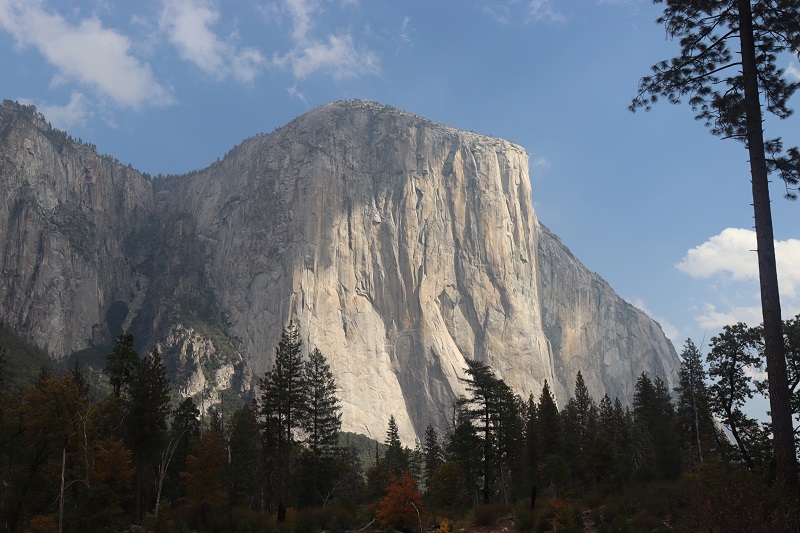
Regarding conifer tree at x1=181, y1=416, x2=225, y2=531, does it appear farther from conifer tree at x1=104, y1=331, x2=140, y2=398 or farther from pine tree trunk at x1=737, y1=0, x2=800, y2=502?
pine tree trunk at x1=737, y1=0, x2=800, y2=502

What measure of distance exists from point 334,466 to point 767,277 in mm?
44399

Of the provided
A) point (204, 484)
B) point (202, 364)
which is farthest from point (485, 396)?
point (202, 364)

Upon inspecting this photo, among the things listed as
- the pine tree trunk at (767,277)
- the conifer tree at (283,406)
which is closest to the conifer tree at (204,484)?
the conifer tree at (283,406)

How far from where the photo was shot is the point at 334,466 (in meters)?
52.2

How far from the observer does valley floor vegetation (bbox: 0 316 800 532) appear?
1958 centimetres

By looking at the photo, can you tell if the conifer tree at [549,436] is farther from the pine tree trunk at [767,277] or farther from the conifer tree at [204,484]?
the pine tree trunk at [767,277]

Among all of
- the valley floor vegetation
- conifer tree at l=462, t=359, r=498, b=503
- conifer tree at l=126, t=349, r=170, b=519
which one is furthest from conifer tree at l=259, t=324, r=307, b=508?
conifer tree at l=462, t=359, r=498, b=503

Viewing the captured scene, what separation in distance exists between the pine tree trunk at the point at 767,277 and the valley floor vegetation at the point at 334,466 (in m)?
0.70

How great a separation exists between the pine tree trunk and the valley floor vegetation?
705 mm

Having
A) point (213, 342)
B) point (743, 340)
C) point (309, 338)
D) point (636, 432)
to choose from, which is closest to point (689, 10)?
point (743, 340)

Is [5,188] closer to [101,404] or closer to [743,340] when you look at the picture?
[101,404]

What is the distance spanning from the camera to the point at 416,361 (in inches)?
7761

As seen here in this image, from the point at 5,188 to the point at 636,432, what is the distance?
190495mm

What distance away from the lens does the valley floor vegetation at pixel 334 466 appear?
64.2 ft
